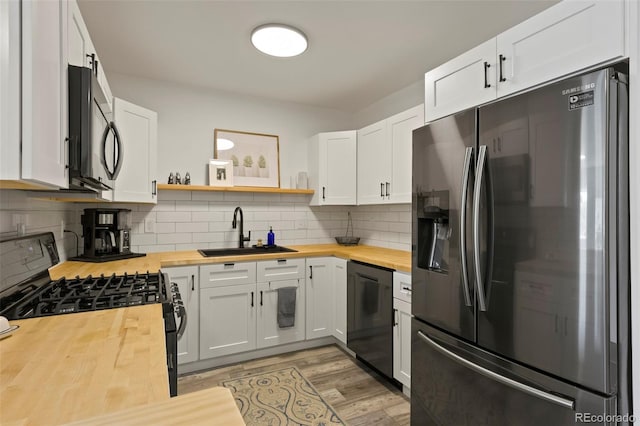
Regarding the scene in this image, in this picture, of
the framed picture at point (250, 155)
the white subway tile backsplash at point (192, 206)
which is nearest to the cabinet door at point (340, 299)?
the framed picture at point (250, 155)

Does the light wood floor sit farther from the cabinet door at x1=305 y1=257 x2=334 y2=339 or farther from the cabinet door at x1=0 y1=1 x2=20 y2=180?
the cabinet door at x1=0 y1=1 x2=20 y2=180

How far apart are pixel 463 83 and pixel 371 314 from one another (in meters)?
1.78

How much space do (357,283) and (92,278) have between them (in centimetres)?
A: 190

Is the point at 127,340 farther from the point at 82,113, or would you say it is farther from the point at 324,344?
the point at 324,344

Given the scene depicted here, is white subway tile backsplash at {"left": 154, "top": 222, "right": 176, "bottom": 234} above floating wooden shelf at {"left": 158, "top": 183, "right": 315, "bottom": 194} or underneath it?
underneath

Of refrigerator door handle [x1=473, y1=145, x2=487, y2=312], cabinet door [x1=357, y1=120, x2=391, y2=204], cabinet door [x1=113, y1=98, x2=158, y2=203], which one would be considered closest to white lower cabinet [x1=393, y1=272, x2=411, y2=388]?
refrigerator door handle [x1=473, y1=145, x2=487, y2=312]

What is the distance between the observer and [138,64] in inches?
111

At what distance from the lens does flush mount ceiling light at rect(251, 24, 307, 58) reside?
2.20 m

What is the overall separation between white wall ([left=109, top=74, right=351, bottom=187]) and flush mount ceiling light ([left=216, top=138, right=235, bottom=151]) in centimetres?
8

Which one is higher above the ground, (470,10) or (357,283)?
(470,10)

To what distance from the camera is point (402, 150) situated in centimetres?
283

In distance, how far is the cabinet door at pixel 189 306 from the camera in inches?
104

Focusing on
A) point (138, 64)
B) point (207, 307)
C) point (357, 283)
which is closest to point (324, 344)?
point (357, 283)

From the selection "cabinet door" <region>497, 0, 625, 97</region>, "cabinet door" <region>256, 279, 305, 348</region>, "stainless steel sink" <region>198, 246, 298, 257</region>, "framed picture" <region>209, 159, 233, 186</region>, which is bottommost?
"cabinet door" <region>256, 279, 305, 348</region>
